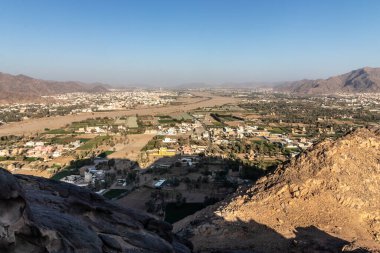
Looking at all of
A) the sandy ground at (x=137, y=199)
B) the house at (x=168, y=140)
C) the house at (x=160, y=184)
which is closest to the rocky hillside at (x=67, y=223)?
the sandy ground at (x=137, y=199)

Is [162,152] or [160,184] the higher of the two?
[162,152]

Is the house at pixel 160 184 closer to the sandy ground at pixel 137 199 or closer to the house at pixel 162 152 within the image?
the sandy ground at pixel 137 199

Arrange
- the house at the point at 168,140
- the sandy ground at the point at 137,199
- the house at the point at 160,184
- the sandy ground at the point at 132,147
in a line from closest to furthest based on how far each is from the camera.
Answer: the sandy ground at the point at 137,199, the house at the point at 160,184, the sandy ground at the point at 132,147, the house at the point at 168,140

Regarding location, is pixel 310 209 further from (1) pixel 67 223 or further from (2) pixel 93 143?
(2) pixel 93 143

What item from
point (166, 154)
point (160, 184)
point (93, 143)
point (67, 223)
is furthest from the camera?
point (93, 143)

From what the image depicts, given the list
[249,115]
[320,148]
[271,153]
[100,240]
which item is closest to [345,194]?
[320,148]

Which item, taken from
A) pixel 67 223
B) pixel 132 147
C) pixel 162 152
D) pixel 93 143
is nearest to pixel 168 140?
pixel 132 147
